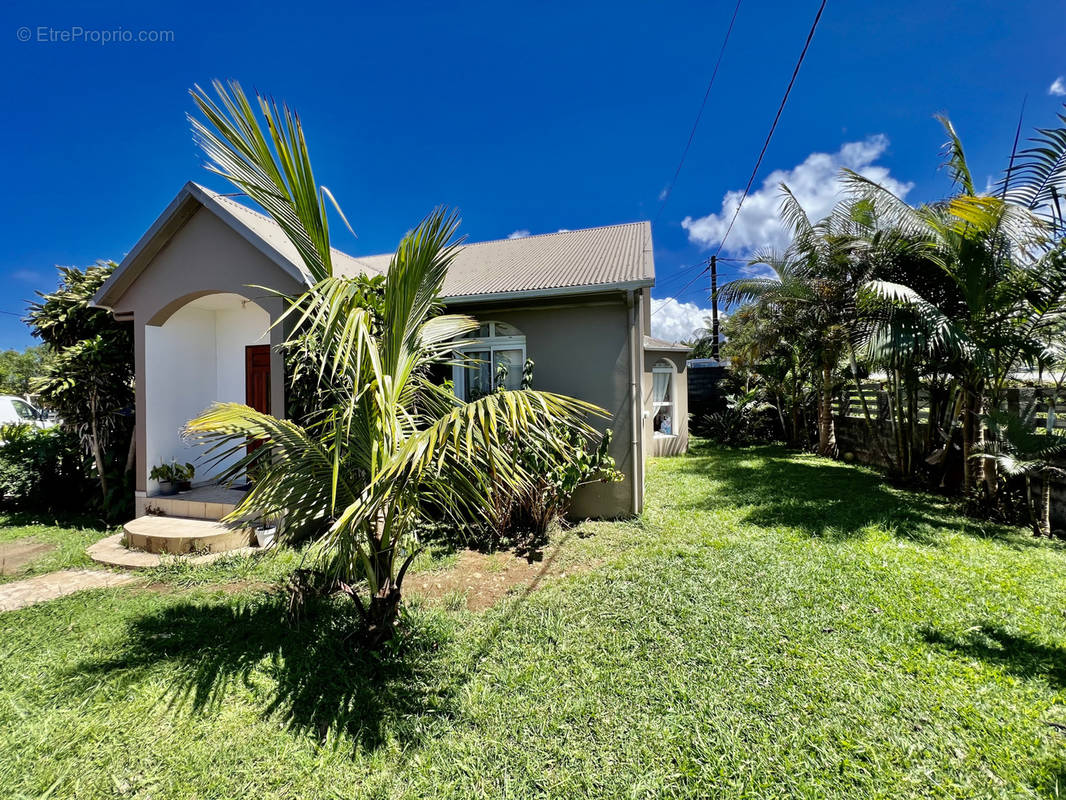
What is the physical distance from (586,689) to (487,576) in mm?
2195

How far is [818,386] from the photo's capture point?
12719 millimetres

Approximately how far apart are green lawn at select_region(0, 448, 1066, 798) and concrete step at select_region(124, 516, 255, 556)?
66cm

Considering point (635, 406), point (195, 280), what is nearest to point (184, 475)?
point (195, 280)

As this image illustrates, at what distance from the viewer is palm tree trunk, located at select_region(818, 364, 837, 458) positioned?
39.9ft

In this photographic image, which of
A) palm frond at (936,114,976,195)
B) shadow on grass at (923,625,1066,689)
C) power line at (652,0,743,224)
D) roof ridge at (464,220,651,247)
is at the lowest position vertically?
shadow on grass at (923,625,1066,689)

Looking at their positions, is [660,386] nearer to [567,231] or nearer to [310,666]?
[567,231]

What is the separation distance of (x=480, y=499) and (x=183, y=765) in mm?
2359

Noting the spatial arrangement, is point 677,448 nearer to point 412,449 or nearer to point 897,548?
point 897,548

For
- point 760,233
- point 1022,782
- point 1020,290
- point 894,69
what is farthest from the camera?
point 760,233

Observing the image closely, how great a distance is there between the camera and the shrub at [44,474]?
8.15 m

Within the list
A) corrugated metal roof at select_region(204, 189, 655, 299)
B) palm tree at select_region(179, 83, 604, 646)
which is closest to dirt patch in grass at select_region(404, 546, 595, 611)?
palm tree at select_region(179, 83, 604, 646)

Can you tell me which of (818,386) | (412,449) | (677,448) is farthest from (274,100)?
(818,386)

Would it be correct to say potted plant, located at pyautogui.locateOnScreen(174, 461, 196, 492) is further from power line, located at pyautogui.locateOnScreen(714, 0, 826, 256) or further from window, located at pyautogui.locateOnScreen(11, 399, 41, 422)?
power line, located at pyautogui.locateOnScreen(714, 0, 826, 256)

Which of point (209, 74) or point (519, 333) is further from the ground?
point (209, 74)
